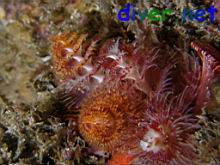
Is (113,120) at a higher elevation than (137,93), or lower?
lower

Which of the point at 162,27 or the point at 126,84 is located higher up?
the point at 162,27

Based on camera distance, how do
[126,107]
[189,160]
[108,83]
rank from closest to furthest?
1. [189,160]
2. [126,107]
3. [108,83]

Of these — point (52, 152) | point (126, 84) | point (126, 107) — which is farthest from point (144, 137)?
point (52, 152)

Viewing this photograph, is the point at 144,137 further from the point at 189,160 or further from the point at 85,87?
the point at 85,87

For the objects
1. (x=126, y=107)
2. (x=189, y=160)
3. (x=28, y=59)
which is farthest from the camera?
(x=28, y=59)

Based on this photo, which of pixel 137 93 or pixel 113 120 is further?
pixel 137 93

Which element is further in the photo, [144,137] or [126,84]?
[126,84]

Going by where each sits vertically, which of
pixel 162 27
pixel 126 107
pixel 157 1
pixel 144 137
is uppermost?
pixel 157 1

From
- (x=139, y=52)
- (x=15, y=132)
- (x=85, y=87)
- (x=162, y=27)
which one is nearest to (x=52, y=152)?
(x=15, y=132)

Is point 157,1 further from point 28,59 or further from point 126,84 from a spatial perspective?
point 28,59
